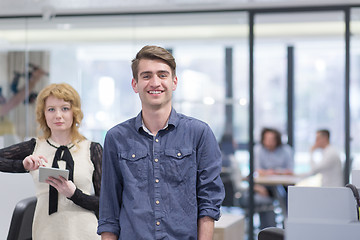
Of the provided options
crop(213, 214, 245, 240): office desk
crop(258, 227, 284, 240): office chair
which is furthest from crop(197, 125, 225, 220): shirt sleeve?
crop(213, 214, 245, 240): office desk

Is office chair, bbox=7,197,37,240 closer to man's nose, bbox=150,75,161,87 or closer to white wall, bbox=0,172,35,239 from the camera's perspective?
white wall, bbox=0,172,35,239

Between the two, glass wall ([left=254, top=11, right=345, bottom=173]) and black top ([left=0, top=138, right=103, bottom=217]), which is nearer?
black top ([left=0, top=138, right=103, bottom=217])

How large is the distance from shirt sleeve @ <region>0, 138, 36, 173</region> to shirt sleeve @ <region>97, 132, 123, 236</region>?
850mm

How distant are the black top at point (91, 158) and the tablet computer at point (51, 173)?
157 millimetres

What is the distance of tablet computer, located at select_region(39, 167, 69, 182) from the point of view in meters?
2.78

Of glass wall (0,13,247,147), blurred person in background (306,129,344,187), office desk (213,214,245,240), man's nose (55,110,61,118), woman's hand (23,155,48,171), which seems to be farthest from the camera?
blurred person in background (306,129,344,187)

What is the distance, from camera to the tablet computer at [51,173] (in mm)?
2781

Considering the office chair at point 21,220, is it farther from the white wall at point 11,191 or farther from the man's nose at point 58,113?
the man's nose at point 58,113

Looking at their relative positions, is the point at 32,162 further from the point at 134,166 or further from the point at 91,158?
the point at 134,166

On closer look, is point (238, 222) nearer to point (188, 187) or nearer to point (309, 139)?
point (188, 187)

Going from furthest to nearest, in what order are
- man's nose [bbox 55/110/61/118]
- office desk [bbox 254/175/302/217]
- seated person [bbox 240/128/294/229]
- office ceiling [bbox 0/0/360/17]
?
seated person [bbox 240/128/294/229] < office desk [bbox 254/175/302/217] < office ceiling [bbox 0/0/360/17] < man's nose [bbox 55/110/61/118]

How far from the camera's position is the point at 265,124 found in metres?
10.9

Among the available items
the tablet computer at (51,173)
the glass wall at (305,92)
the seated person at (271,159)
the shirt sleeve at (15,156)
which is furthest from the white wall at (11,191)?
the glass wall at (305,92)

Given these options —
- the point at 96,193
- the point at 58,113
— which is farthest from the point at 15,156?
the point at 96,193
